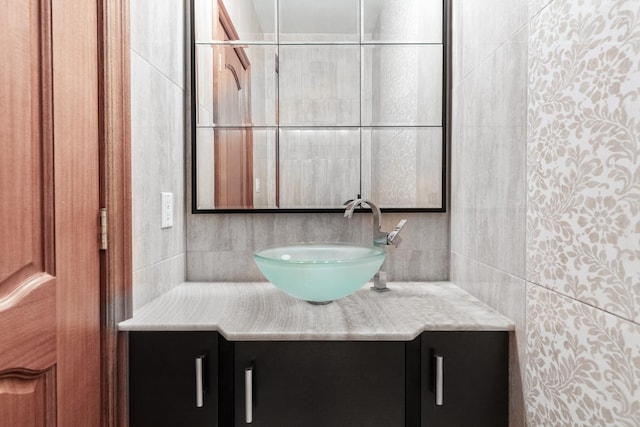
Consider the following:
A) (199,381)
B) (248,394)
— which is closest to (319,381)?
(248,394)

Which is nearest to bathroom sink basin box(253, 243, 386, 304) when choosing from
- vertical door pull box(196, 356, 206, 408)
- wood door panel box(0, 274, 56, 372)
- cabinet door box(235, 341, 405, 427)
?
cabinet door box(235, 341, 405, 427)

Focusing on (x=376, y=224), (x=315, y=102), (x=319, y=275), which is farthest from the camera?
(x=315, y=102)

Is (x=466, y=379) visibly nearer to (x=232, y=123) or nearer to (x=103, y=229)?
(x=103, y=229)

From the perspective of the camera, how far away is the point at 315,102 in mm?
1495

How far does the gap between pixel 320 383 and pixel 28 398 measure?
59 cm

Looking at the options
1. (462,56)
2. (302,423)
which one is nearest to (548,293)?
(302,423)

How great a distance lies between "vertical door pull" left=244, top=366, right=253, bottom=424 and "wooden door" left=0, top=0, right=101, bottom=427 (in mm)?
348

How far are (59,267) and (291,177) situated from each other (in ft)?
2.69

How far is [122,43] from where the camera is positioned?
3.41 ft

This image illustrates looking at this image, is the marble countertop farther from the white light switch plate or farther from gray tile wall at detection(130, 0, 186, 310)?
the white light switch plate

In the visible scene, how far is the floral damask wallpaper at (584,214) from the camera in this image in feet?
2.08

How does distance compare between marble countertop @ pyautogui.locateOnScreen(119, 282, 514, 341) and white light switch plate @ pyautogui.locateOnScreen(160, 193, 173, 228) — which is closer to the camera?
marble countertop @ pyautogui.locateOnScreen(119, 282, 514, 341)

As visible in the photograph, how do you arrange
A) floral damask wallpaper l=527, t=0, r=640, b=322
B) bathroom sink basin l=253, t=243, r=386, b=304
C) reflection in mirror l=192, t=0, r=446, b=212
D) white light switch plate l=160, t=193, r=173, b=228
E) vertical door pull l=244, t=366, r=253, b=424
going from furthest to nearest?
reflection in mirror l=192, t=0, r=446, b=212, white light switch plate l=160, t=193, r=173, b=228, bathroom sink basin l=253, t=243, r=386, b=304, vertical door pull l=244, t=366, r=253, b=424, floral damask wallpaper l=527, t=0, r=640, b=322

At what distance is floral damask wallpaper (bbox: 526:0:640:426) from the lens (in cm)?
63
